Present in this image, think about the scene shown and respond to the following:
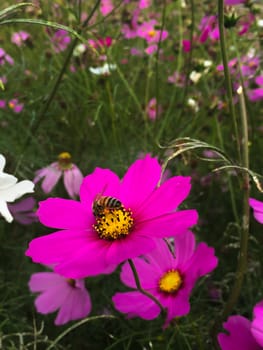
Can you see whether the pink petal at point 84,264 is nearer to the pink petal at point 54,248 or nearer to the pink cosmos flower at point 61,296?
the pink petal at point 54,248

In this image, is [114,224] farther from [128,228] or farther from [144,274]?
[144,274]

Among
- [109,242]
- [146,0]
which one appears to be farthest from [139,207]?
[146,0]

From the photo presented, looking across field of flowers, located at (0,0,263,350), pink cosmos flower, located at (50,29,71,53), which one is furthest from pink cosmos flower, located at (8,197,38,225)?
pink cosmos flower, located at (50,29,71,53)

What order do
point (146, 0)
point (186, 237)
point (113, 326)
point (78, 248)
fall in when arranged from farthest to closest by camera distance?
1. point (146, 0)
2. point (113, 326)
3. point (186, 237)
4. point (78, 248)

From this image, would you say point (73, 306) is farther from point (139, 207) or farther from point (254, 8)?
point (254, 8)

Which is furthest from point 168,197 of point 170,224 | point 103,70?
point 103,70

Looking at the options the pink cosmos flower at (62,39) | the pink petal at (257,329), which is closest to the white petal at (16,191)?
the pink petal at (257,329)

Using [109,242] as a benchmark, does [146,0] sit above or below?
above

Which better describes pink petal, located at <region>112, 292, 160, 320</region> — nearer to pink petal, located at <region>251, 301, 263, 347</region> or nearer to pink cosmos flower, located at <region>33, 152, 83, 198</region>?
pink petal, located at <region>251, 301, 263, 347</region>
